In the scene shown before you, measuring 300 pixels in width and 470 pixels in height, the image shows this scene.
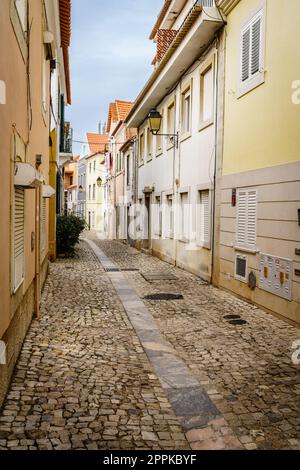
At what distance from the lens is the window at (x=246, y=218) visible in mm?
8561

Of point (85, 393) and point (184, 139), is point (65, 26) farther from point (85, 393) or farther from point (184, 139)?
→ point (85, 393)

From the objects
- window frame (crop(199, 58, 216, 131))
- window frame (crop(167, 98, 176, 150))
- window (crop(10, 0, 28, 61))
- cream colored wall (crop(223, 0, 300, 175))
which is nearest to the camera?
window (crop(10, 0, 28, 61))

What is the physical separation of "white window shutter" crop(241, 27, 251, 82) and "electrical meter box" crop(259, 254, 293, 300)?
147 inches

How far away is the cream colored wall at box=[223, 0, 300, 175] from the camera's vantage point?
709 centimetres

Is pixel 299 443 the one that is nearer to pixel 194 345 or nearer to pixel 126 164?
pixel 194 345

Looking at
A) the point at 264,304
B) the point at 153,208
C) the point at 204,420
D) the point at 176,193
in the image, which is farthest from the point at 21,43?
Answer: the point at 153,208

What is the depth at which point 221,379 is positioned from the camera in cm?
490

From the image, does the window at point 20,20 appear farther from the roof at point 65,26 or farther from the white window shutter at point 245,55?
the roof at point 65,26

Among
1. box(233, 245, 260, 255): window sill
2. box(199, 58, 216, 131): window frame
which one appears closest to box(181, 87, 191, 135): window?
box(199, 58, 216, 131): window frame

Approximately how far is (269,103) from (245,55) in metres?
1.80

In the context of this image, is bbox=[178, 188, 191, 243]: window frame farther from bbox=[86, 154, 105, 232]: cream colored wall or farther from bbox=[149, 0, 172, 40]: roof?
bbox=[86, 154, 105, 232]: cream colored wall

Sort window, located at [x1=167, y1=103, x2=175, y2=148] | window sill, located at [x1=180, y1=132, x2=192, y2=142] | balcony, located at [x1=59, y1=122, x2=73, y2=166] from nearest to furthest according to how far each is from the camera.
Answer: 1. window sill, located at [x1=180, y1=132, x2=192, y2=142]
2. window, located at [x1=167, y1=103, x2=175, y2=148]
3. balcony, located at [x1=59, y1=122, x2=73, y2=166]

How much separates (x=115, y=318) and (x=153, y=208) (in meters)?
11.7

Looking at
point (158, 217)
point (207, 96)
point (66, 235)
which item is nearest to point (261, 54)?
point (207, 96)
